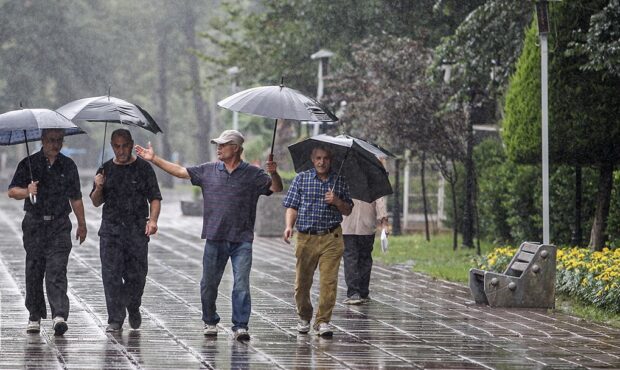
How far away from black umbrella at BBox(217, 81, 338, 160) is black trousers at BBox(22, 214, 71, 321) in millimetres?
1717

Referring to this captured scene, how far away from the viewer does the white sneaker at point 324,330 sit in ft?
37.2

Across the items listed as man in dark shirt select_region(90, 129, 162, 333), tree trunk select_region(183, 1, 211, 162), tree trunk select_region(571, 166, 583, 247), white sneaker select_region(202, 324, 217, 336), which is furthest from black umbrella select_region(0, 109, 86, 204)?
tree trunk select_region(183, 1, 211, 162)

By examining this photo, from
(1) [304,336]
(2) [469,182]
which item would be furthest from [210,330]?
(2) [469,182]

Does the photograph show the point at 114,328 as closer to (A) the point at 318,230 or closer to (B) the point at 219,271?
(B) the point at 219,271

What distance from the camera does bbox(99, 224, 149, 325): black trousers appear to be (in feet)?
37.0

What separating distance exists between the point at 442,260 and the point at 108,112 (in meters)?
10.9

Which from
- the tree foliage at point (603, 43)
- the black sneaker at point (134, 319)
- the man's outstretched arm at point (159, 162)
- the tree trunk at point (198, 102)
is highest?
the tree trunk at point (198, 102)

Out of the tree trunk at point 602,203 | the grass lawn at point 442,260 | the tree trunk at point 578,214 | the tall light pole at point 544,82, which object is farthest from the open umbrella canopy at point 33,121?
the tree trunk at point 578,214

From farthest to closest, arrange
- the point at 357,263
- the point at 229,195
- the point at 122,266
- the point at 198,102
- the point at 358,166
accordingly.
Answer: the point at 198,102, the point at 357,263, the point at 358,166, the point at 122,266, the point at 229,195

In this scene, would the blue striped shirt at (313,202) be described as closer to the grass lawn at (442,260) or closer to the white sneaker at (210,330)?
the white sneaker at (210,330)

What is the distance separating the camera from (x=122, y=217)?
11266 mm

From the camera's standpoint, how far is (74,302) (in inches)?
542

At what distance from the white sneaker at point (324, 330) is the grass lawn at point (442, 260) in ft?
9.66

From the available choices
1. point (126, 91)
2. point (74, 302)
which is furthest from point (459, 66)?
point (126, 91)
